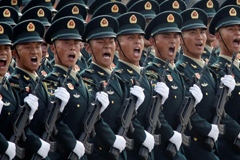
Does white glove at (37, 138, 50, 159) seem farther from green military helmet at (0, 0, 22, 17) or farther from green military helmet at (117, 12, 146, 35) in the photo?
green military helmet at (0, 0, 22, 17)

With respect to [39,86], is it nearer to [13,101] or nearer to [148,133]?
[13,101]

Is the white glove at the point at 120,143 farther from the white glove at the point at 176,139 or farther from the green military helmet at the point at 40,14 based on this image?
the green military helmet at the point at 40,14

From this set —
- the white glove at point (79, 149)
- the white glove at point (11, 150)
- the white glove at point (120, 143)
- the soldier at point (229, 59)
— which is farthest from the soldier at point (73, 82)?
the soldier at point (229, 59)

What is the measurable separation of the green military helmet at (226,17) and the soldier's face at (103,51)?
2814 mm

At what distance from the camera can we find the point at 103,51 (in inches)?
511

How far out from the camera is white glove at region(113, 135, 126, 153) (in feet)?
41.0

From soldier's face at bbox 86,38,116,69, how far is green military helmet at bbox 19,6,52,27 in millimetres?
1798

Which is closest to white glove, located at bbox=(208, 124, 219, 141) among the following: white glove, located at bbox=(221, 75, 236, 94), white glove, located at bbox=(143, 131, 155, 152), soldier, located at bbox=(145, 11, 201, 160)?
soldier, located at bbox=(145, 11, 201, 160)

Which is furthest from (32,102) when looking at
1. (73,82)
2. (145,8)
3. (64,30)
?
(145,8)

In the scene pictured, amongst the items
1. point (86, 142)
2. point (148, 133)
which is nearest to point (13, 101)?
point (86, 142)

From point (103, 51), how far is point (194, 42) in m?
2.20

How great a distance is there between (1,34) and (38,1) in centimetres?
441

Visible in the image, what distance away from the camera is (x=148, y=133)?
1303 cm

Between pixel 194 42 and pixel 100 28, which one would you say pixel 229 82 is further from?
pixel 100 28
